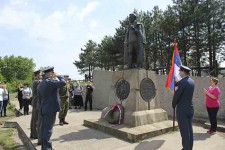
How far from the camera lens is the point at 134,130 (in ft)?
23.2

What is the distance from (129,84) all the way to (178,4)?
81.3 ft

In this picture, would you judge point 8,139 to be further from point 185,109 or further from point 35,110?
point 185,109

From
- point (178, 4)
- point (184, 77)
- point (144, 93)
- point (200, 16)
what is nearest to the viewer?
point (184, 77)

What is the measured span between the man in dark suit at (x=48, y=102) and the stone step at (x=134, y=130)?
77.6 inches

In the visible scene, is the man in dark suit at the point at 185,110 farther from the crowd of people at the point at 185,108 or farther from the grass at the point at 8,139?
the grass at the point at 8,139

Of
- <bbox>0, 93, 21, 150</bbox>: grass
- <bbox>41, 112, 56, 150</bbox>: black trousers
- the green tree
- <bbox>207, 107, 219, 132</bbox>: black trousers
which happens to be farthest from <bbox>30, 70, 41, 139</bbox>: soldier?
the green tree

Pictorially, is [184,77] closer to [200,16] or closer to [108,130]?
[108,130]

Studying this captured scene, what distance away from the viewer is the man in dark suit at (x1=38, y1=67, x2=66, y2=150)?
572 centimetres

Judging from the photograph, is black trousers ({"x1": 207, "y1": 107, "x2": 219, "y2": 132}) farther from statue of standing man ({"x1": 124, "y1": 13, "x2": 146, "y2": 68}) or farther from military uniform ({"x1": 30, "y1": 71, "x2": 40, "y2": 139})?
military uniform ({"x1": 30, "y1": 71, "x2": 40, "y2": 139})

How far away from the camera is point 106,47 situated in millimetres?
37906

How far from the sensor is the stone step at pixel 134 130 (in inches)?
266

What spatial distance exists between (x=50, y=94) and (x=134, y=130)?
8.05 ft

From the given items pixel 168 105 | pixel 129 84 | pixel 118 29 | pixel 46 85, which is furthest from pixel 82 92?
pixel 118 29

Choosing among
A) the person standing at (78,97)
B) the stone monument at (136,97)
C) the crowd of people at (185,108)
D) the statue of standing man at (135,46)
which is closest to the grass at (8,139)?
the stone monument at (136,97)
